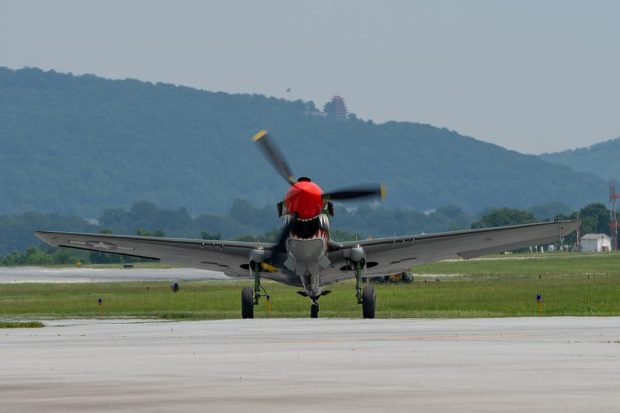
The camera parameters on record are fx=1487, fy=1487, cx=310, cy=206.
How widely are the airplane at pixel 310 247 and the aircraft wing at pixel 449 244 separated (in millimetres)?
28

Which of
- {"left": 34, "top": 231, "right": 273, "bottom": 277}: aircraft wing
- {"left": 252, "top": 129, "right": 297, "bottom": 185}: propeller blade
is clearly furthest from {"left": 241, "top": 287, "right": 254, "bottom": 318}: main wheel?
{"left": 252, "top": 129, "right": 297, "bottom": 185}: propeller blade

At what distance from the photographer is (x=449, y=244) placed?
160 ft

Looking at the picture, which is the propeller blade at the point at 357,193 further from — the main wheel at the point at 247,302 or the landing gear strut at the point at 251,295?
the main wheel at the point at 247,302

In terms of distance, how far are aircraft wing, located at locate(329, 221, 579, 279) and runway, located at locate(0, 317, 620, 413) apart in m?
11.0

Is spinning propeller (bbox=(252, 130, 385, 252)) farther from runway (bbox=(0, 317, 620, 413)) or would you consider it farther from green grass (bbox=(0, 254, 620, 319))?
runway (bbox=(0, 317, 620, 413))

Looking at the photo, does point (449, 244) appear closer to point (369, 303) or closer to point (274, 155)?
point (369, 303)

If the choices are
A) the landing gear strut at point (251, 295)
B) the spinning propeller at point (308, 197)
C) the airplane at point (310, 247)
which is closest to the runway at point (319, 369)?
the spinning propeller at point (308, 197)

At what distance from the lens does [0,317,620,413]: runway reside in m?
17.1

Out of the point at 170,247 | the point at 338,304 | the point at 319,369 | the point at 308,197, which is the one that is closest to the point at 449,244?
the point at 308,197

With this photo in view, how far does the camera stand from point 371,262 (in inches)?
1932

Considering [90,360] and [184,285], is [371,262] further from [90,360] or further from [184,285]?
[184,285]

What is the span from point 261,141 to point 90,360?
23.0 metres

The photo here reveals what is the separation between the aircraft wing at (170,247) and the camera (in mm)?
47719

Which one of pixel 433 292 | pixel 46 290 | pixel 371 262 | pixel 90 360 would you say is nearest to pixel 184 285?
pixel 46 290
